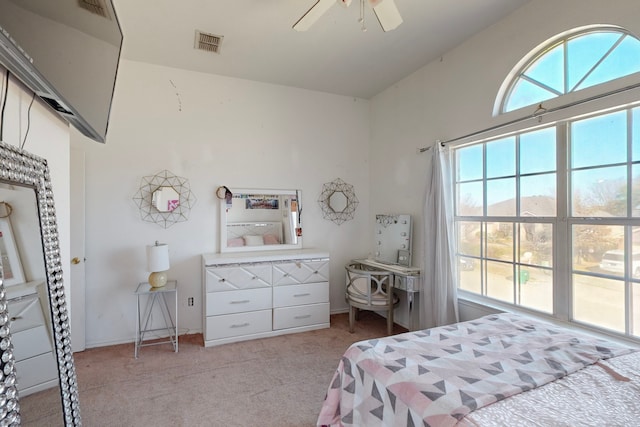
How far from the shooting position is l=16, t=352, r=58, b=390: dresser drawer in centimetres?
88

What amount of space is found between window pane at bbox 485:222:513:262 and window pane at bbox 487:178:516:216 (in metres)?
0.10

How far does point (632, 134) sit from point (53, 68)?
2.87 metres

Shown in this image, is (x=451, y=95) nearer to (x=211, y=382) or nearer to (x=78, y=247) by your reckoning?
(x=211, y=382)

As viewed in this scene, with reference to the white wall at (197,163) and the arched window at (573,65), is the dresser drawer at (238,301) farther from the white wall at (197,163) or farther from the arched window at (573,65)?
the arched window at (573,65)

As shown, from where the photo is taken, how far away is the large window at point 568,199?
6.09 ft

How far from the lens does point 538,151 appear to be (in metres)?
2.30

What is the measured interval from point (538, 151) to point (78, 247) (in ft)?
13.4

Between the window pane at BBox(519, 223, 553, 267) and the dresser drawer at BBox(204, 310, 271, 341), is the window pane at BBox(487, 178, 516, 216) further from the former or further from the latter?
the dresser drawer at BBox(204, 310, 271, 341)

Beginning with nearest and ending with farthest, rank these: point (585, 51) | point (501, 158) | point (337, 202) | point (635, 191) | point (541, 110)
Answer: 1. point (635, 191)
2. point (585, 51)
3. point (541, 110)
4. point (501, 158)
5. point (337, 202)

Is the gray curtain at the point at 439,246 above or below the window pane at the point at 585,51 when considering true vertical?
below

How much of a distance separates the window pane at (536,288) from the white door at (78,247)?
12.9ft

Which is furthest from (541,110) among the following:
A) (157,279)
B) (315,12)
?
(157,279)

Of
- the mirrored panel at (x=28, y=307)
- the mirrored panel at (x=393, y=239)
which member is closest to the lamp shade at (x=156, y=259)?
the mirrored panel at (x=28, y=307)

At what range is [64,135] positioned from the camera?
149cm
